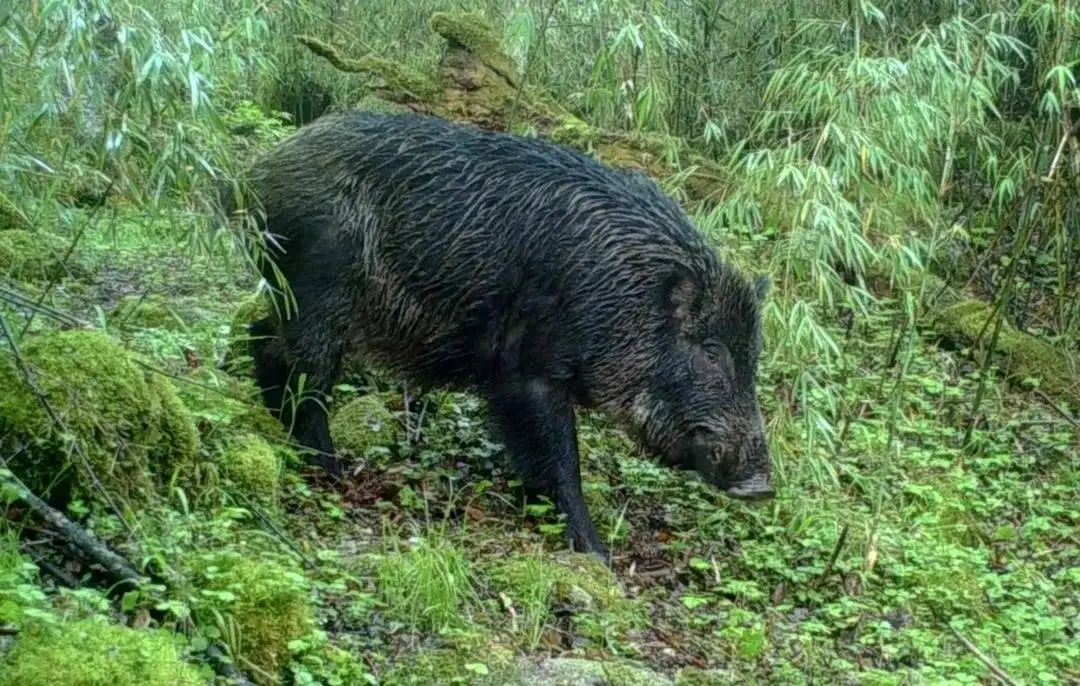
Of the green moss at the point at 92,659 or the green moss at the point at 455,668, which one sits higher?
the green moss at the point at 92,659

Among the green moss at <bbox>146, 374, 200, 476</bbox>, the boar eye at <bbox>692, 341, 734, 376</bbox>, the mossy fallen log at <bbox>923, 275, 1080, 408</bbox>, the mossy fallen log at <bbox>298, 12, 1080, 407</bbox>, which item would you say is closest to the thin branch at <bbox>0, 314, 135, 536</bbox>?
the green moss at <bbox>146, 374, 200, 476</bbox>

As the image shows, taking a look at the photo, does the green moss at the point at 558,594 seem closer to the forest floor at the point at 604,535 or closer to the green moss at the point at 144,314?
the forest floor at the point at 604,535

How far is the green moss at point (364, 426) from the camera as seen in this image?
21.5 feet

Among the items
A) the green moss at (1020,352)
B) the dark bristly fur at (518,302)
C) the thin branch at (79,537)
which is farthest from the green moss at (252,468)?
the green moss at (1020,352)

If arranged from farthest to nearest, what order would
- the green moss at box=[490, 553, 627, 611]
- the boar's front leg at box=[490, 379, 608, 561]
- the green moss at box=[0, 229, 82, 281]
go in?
1. the green moss at box=[0, 229, 82, 281]
2. the boar's front leg at box=[490, 379, 608, 561]
3. the green moss at box=[490, 553, 627, 611]

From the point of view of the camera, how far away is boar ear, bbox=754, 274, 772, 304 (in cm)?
641

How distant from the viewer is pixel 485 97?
933cm

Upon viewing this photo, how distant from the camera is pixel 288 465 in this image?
593 cm

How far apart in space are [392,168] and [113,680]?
3.32m

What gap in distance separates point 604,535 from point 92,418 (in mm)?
2609

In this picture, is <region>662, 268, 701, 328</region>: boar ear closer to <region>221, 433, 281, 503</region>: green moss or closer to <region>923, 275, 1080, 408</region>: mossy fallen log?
<region>221, 433, 281, 503</region>: green moss

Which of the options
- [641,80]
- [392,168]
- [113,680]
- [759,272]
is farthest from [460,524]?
[641,80]

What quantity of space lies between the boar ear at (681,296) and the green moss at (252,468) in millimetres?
1887

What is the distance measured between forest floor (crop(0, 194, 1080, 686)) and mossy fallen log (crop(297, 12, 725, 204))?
1846 millimetres
